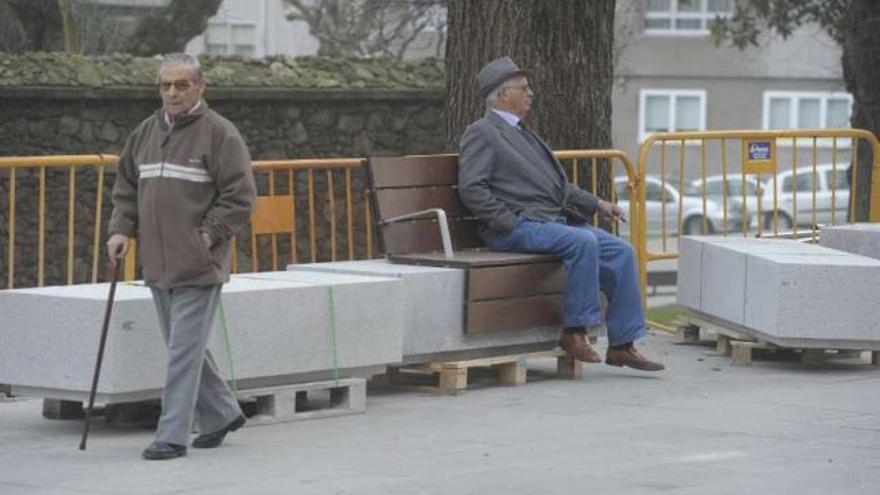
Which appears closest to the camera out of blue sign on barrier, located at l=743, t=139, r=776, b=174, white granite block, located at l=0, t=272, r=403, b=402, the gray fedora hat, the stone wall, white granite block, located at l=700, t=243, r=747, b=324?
white granite block, located at l=0, t=272, r=403, b=402

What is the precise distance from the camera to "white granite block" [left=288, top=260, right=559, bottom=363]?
34.2 feet

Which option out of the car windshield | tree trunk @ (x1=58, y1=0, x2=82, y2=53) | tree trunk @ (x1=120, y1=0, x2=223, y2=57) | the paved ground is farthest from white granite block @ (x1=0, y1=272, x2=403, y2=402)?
the car windshield

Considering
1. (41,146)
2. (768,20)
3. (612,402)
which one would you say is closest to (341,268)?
(612,402)

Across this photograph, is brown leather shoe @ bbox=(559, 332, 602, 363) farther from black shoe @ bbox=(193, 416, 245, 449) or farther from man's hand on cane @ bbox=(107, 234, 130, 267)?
man's hand on cane @ bbox=(107, 234, 130, 267)

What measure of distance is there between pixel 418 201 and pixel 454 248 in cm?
37

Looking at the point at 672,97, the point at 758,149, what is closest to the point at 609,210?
the point at 758,149

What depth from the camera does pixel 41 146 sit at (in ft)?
66.9

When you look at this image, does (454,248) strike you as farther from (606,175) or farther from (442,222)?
(606,175)

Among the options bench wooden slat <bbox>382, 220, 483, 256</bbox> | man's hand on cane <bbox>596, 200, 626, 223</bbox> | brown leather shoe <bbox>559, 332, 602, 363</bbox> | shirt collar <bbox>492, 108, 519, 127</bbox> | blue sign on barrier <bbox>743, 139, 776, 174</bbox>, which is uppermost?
shirt collar <bbox>492, 108, 519, 127</bbox>

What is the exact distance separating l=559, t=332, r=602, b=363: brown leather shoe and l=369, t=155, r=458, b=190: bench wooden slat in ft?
3.43

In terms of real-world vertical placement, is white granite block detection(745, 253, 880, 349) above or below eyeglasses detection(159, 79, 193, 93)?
below

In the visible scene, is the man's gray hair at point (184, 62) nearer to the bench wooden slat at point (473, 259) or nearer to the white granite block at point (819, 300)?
the bench wooden slat at point (473, 259)

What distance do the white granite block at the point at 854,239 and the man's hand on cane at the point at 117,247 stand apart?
17.7 feet

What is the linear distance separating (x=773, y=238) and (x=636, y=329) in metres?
2.84
